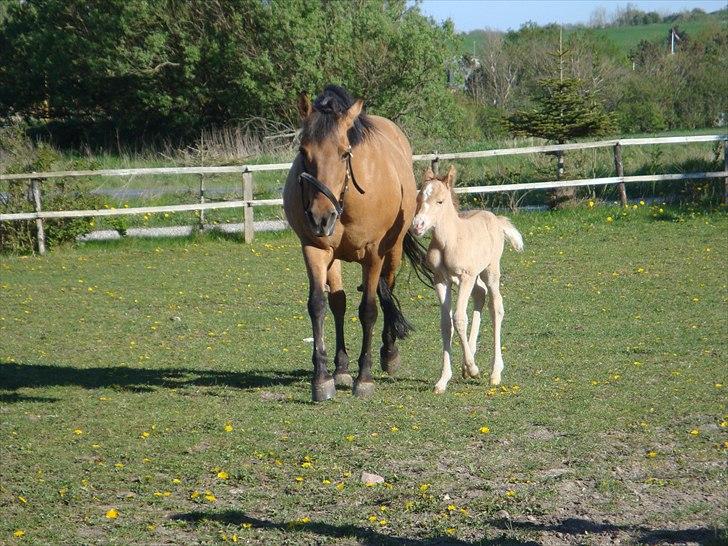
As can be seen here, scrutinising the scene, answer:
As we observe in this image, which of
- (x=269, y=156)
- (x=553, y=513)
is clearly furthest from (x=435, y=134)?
(x=553, y=513)

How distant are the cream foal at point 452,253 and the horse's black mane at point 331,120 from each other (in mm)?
712

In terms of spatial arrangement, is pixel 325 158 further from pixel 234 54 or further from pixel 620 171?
pixel 234 54

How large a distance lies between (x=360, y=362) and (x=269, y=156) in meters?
22.5

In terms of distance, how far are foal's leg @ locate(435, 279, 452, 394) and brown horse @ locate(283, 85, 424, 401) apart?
0.61 m

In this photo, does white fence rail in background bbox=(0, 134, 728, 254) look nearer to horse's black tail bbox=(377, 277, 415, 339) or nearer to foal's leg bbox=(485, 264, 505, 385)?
horse's black tail bbox=(377, 277, 415, 339)

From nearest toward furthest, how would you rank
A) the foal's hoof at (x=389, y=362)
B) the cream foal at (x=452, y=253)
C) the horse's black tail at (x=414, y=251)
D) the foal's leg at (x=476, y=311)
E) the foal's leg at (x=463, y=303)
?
the cream foal at (x=452, y=253) < the foal's leg at (x=463, y=303) < the foal's leg at (x=476, y=311) < the foal's hoof at (x=389, y=362) < the horse's black tail at (x=414, y=251)

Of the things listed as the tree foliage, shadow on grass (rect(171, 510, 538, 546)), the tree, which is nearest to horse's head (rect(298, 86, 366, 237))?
shadow on grass (rect(171, 510, 538, 546))

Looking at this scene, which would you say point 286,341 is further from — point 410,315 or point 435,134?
point 435,134

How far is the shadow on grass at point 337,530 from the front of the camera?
16.7ft

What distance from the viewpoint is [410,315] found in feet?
42.0

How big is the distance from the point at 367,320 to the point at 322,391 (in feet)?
3.15

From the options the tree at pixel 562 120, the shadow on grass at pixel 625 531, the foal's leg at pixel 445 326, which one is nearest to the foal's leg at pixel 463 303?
the foal's leg at pixel 445 326

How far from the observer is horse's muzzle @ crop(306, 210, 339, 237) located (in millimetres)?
7464

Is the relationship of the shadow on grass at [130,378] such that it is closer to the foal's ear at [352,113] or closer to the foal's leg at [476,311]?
the foal's leg at [476,311]
